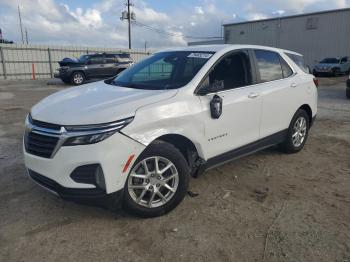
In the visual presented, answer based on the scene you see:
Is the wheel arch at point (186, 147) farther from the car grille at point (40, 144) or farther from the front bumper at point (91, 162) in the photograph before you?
the car grille at point (40, 144)

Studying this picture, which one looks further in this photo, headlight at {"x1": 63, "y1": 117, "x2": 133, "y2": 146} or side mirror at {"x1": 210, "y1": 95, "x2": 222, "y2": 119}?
side mirror at {"x1": 210, "y1": 95, "x2": 222, "y2": 119}

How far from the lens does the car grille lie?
2879 mm

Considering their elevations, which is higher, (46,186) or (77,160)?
(77,160)

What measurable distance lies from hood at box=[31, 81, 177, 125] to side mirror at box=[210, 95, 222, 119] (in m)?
0.45

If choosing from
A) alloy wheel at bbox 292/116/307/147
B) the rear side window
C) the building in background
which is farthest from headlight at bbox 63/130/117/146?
the building in background

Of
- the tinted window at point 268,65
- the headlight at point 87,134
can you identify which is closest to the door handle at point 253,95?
the tinted window at point 268,65

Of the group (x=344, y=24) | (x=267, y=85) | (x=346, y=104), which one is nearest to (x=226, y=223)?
(x=267, y=85)

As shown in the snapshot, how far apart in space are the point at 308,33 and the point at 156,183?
34716mm

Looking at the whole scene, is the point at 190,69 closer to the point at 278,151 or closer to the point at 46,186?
the point at 46,186

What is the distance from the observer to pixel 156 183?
322 cm

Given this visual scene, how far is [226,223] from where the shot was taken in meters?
3.19

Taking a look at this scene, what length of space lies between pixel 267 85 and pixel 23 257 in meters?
3.44

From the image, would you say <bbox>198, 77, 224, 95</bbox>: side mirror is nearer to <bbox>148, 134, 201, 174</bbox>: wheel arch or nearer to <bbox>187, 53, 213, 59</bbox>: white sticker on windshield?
<bbox>187, 53, 213, 59</bbox>: white sticker on windshield

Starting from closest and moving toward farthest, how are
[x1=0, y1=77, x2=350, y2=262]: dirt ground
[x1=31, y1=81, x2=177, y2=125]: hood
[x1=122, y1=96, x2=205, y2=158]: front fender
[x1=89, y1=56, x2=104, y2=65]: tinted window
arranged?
[x1=0, y1=77, x2=350, y2=262]: dirt ground
[x1=31, y1=81, x2=177, y2=125]: hood
[x1=122, y1=96, x2=205, y2=158]: front fender
[x1=89, y1=56, x2=104, y2=65]: tinted window
